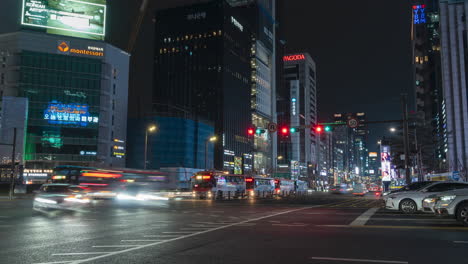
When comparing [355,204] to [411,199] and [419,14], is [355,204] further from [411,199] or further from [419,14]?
[419,14]

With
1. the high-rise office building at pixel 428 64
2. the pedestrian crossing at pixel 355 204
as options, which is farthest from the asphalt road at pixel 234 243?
the high-rise office building at pixel 428 64

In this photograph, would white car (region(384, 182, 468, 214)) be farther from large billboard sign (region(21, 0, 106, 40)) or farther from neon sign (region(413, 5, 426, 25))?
neon sign (region(413, 5, 426, 25))

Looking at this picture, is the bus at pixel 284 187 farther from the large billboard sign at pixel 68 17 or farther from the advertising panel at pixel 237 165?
the advertising panel at pixel 237 165

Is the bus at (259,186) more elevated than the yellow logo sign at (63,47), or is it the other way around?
the yellow logo sign at (63,47)

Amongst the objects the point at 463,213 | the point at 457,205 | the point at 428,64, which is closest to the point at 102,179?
the point at 457,205

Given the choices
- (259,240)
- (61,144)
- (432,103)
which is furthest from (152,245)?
(432,103)

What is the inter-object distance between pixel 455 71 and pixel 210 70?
268 feet

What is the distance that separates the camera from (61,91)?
8644 cm

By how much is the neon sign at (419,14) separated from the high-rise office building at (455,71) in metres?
42.4

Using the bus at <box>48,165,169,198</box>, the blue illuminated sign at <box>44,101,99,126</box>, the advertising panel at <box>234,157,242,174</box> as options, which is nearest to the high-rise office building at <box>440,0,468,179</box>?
the bus at <box>48,165,169,198</box>

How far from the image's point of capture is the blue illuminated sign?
84.2 metres

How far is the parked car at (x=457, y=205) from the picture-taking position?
621 inches

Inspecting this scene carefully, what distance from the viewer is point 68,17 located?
8675 cm

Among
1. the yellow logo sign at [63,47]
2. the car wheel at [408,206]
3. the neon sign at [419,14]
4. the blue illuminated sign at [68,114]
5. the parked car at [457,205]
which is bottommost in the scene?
→ the car wheel at [408,206]
